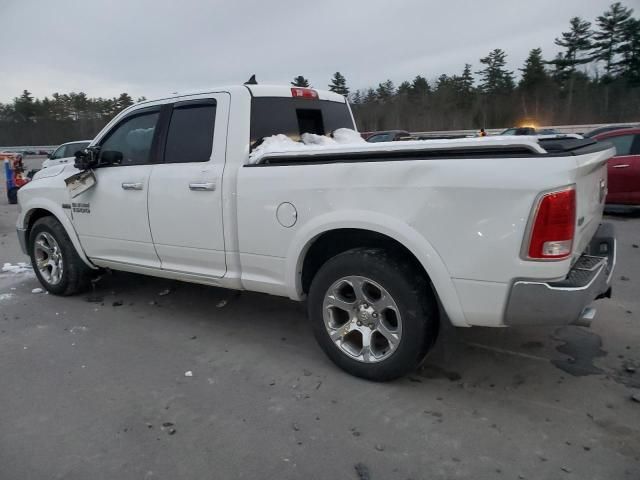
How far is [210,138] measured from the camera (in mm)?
3838

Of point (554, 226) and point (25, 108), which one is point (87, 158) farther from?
point (25, 108)

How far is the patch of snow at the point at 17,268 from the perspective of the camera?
651cm

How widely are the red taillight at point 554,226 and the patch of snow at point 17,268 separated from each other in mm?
6421

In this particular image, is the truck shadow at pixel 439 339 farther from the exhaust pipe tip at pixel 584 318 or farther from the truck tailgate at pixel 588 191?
the truck tailgate at pixel 588 191

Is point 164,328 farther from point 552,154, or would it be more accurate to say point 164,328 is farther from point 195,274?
point 552,154

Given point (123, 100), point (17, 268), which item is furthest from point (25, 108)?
point (17, 268)

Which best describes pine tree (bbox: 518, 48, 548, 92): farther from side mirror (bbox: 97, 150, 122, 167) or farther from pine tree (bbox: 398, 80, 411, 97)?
side mirror (bbox: 97, 150, 122, 167)

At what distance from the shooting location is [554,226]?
245 centimetres

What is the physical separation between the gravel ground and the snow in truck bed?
1.53m

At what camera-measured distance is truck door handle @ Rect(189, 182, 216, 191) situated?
367cm

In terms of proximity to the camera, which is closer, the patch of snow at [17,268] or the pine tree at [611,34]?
Answer: the patch of snow at [17,268]

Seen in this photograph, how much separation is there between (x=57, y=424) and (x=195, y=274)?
150 cm

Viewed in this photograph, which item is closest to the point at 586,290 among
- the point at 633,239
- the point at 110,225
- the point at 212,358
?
the point at 212,358

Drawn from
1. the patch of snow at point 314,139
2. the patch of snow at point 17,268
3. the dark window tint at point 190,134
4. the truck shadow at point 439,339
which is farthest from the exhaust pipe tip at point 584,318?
the patch of snow at point 17,268
